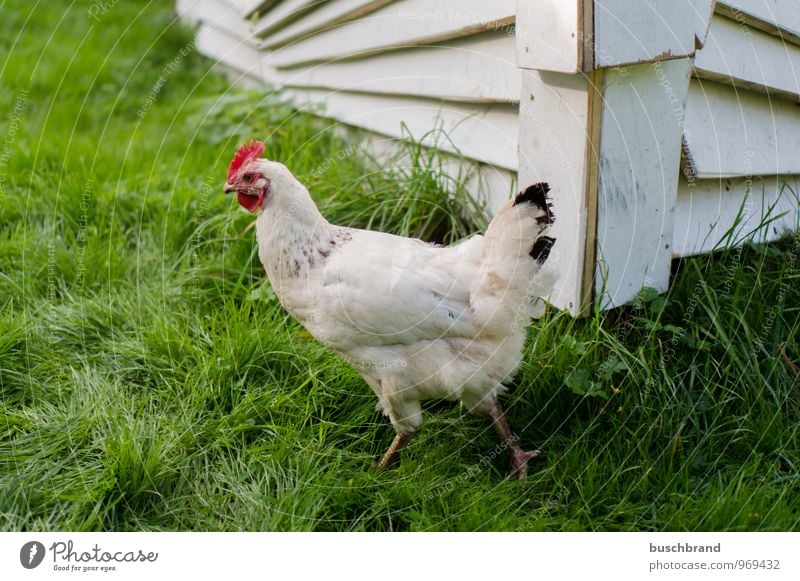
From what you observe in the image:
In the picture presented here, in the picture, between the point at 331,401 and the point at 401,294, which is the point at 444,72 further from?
the point at 331,401

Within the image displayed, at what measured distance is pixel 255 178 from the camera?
2.42 m

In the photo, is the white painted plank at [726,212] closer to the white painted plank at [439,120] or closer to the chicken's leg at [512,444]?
the white painted plank at [439,120]

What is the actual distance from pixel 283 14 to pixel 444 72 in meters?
1.75

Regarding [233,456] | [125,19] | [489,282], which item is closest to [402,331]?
[489,282]

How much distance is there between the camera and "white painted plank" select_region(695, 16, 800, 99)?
2719mm

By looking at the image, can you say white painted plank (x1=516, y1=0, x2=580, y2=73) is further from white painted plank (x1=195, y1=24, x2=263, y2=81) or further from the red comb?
white painted plank (x1=195, y1=24, x2=263, y2=81)

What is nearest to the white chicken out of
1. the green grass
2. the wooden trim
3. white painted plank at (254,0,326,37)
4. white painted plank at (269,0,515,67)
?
the green grass

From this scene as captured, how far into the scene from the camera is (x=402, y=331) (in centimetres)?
237

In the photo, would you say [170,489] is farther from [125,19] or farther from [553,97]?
[125,19]

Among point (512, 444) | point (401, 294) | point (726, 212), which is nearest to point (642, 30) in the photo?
point (726, 212)

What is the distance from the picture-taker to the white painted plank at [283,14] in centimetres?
439

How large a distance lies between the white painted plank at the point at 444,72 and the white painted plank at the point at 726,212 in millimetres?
834

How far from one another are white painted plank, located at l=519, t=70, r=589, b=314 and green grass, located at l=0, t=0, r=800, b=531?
23 cm

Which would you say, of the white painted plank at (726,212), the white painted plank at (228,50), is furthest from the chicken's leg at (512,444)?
the white painted plank at (228,50)
